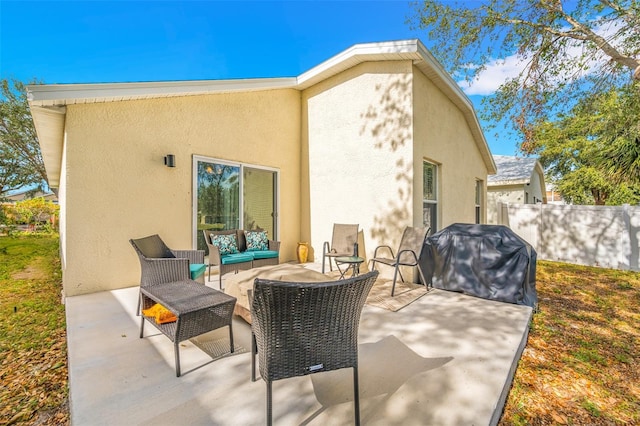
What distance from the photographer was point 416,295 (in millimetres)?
4312

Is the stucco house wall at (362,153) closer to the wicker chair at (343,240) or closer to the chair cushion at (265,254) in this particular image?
the wicker chair at (343,240)

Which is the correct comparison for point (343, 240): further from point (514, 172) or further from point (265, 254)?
point (514, 172)

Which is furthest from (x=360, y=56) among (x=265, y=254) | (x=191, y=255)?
(x=191, y=255)

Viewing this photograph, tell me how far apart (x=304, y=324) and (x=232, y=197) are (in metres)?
4.83

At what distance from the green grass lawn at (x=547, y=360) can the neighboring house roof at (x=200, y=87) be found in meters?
2.73

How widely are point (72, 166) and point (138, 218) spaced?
3.71ft

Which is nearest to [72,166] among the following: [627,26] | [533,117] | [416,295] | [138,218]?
[138,218]

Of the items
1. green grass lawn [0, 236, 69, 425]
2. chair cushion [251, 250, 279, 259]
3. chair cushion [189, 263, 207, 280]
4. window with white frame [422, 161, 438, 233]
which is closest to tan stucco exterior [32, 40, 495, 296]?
window with white frame [422, 161, 438, 233]

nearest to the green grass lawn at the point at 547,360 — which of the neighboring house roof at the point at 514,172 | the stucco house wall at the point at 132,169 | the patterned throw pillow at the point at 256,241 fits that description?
the stucco house wall at the point at 132,169

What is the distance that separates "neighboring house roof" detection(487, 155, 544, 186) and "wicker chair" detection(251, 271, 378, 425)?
12.9 meters

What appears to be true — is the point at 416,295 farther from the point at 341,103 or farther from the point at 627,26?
the point at 627,26

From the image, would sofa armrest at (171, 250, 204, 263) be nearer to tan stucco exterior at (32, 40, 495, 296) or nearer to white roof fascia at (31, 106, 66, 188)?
tan stucco exterior at (32, 40, 495, 296)

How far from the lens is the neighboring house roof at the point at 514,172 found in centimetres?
1182

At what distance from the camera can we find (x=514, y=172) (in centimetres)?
1276
